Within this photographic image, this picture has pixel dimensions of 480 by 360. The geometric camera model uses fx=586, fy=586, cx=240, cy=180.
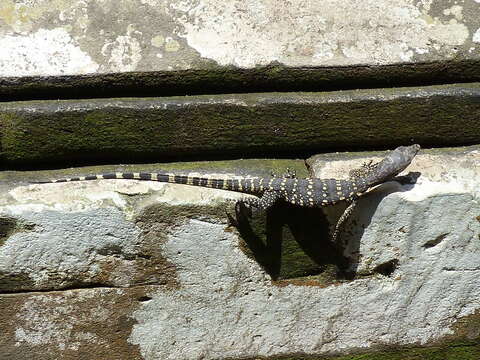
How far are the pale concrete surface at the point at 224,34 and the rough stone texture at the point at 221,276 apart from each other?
667mm

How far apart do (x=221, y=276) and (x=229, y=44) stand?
144 centimetres

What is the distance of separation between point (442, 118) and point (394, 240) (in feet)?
2.64

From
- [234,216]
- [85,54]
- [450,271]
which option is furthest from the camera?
[450,271]

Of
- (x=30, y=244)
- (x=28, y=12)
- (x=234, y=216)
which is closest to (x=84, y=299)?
(x=30, y=244)

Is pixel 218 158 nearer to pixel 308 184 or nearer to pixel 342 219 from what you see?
pixel 308 184

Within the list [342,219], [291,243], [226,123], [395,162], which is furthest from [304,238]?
[226,123]

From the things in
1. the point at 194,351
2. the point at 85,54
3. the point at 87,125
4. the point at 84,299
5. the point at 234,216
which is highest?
the point at 85,54

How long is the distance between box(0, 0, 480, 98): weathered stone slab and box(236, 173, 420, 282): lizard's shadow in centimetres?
78

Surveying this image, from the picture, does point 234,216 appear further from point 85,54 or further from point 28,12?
point 28,12

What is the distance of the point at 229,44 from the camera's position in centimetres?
339

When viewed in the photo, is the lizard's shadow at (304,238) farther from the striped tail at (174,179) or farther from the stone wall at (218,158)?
the striped tail at (174,179)

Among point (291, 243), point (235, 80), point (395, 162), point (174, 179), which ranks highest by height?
point (235, 80)

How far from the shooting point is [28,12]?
337 centimetres

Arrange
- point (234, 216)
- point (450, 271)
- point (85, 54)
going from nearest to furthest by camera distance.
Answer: point (85, 54) < point (234, 216) < point (450, 271)
